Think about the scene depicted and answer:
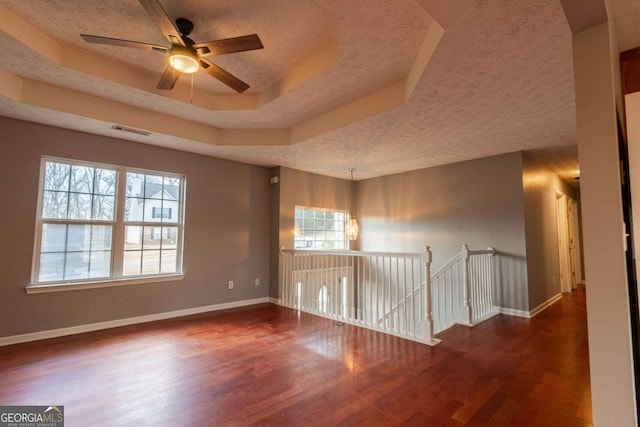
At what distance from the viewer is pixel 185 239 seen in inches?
177

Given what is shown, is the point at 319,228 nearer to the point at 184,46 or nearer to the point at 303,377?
the point at 303,377

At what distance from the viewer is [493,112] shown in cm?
309

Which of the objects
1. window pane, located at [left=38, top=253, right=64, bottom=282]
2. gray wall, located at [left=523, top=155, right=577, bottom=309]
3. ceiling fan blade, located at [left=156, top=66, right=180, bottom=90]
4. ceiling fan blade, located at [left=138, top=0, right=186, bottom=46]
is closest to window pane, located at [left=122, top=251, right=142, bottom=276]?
window pane, located at [left=38, top=253, right=64, bottom=282]

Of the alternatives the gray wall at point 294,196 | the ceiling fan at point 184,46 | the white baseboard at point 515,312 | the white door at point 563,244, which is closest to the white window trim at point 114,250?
the gray wall at point 294,196

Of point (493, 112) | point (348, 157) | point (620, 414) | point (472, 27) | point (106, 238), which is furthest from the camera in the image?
point (348, 157)

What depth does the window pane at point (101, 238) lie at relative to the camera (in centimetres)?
382

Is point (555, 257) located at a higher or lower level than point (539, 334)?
higher

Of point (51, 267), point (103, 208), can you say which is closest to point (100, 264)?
point (51, 267)

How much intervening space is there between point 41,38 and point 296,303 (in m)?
4.32

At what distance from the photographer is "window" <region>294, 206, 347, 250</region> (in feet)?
19.2

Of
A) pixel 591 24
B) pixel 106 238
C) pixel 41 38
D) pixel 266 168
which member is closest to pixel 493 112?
pixel 591 24

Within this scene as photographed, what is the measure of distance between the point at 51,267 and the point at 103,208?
88 centimetres

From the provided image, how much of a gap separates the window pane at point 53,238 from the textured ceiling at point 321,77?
1.23 m

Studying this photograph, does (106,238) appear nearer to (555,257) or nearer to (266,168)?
(266,168)
